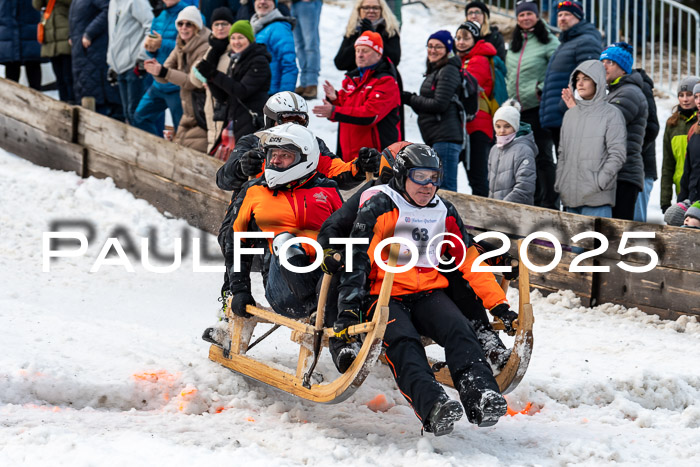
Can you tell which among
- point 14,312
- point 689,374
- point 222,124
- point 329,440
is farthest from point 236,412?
point 222,124

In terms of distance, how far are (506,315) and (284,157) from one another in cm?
161

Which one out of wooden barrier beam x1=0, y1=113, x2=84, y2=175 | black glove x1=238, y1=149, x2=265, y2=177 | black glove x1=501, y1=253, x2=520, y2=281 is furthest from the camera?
wooden barrier beam x1=0, y1=113, x2=84, y2=175

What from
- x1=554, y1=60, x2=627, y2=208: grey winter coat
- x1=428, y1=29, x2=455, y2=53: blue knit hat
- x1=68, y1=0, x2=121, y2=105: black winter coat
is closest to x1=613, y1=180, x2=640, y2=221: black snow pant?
x1=554, y1=60, x2=627, y2=208: grey winter coat

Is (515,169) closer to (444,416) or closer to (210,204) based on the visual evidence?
(210,204)

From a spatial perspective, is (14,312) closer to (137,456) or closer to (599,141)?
(137,456)

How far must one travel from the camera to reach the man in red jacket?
26.7 ft

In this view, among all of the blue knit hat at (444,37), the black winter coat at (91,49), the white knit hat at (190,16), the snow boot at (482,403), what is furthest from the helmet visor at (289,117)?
the black winter coat at (91,49)

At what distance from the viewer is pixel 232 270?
617 centimetres

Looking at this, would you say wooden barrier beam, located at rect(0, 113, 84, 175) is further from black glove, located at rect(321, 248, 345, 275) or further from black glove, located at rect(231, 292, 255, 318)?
black glove, located at rect(321, 248, 345, 275)

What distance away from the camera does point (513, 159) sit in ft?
27.5

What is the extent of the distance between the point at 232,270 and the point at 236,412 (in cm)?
89

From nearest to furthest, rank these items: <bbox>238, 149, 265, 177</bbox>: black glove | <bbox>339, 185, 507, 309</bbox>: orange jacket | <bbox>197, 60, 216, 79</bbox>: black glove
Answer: <bbox>339, 185, 507, 309</bbox>: orange jacket
<bbox>238, 149, 265, 177</bbox>: black glove
<bbox>197, 60, 216, 79</bbox>: black glove

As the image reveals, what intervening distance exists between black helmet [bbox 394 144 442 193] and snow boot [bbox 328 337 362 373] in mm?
896

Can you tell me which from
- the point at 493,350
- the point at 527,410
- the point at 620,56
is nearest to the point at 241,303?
the point at 493,350
